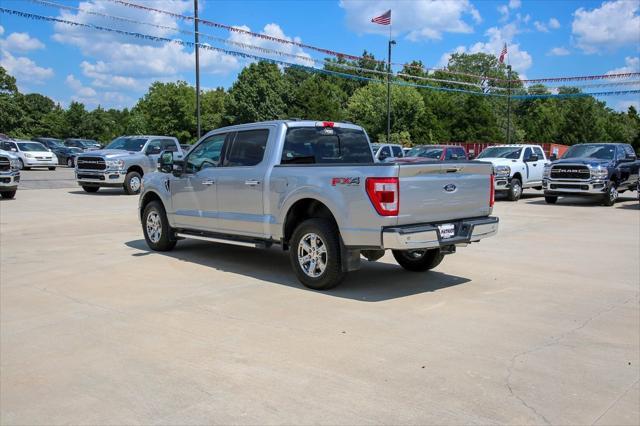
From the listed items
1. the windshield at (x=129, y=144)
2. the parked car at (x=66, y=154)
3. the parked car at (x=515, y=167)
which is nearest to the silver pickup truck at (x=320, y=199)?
the parked car at (x=515, y=167)

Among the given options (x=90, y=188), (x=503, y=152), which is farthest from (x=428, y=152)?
(x=90, y=188)

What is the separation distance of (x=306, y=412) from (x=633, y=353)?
116 inches

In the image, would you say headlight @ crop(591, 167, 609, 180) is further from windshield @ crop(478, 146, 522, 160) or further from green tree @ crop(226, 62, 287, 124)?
green tree @ crop(226, 62, 287, 124)

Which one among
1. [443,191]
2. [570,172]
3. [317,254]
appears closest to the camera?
[443,191]

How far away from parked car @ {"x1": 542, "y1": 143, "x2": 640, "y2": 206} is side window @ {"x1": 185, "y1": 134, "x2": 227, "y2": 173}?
13.2 metres

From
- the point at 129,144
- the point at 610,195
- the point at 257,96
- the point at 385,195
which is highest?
the point at 257,96

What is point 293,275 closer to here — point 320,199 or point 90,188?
point 320,199

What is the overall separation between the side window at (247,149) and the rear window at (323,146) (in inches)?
14.7

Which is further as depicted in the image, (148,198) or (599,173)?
(599,173)

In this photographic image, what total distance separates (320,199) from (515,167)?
15.5 m

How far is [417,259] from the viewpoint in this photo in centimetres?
818

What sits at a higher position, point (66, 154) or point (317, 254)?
point (66, 154)

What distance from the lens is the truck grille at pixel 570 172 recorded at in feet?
59.6

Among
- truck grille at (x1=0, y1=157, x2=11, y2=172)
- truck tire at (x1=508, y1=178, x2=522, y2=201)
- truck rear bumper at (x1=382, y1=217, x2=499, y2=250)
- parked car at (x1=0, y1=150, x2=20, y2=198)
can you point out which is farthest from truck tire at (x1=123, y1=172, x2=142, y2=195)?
truck rear bumper at (x1=382, y1=217, x2=499, y2=250)
